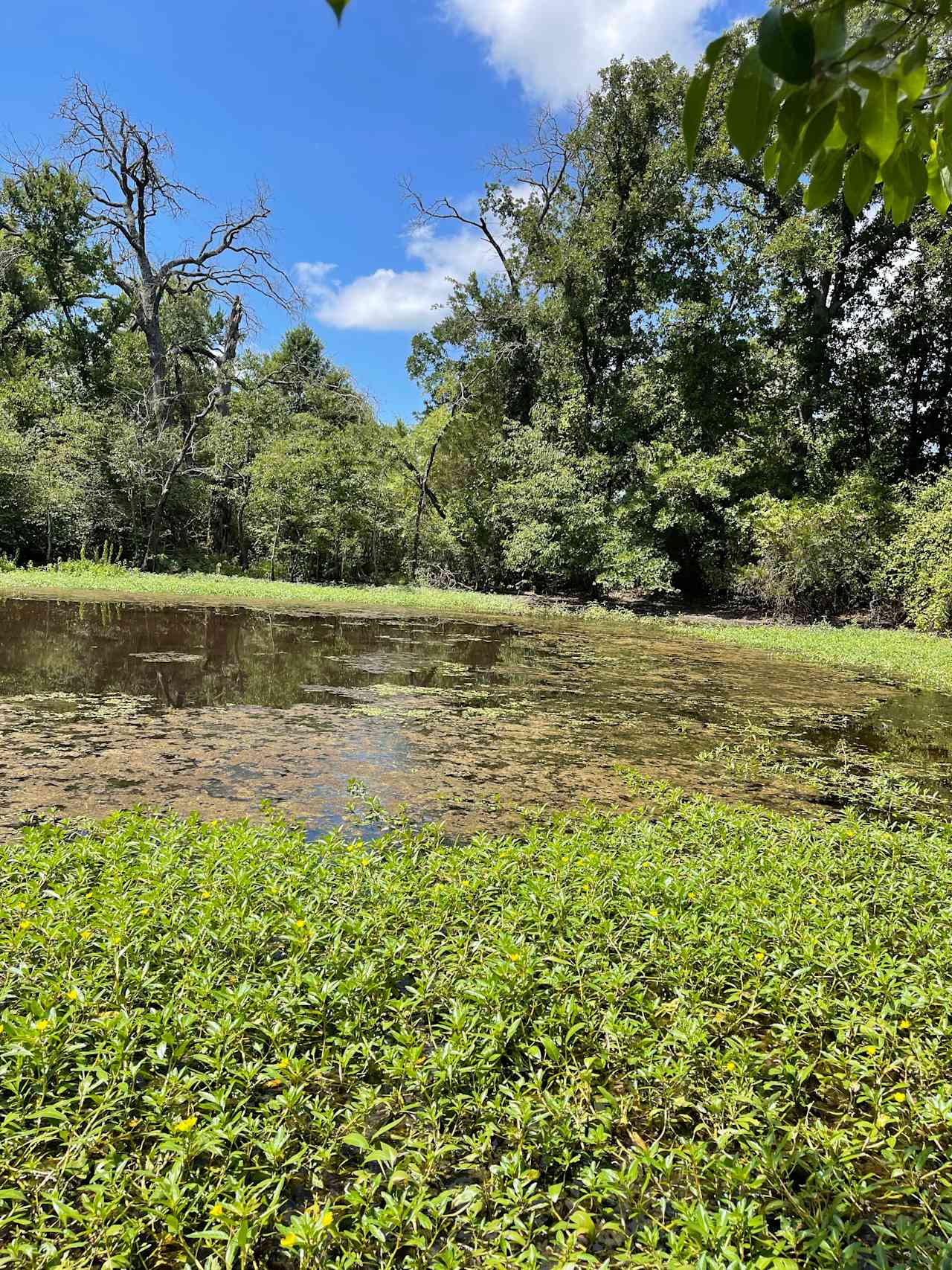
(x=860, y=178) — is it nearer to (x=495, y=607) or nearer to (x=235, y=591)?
(x=235, y=591)

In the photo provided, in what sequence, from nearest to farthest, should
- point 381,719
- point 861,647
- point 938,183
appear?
point 938,183 < point 381,719 < point 861,647

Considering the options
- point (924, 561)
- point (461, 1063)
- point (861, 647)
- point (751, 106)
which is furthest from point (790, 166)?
point (924, 561)

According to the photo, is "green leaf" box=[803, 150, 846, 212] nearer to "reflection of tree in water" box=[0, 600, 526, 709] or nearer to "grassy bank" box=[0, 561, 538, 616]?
"reflection of tree in water" box=[0, 600, 526, 709]

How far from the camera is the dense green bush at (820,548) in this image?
19.3m

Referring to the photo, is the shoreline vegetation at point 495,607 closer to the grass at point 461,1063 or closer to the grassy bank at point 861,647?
the grassy bank at point 861,647

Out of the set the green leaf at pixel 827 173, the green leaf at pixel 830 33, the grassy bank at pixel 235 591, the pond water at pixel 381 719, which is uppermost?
the green leaf at pixel 830 33

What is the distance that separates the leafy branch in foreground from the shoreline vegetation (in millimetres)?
11420

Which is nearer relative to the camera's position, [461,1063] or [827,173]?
[827,173]

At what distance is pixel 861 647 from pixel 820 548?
5.65 metres

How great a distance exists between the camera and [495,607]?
2180 centimetres

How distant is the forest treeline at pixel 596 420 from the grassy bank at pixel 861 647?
→ 2472 millimetres

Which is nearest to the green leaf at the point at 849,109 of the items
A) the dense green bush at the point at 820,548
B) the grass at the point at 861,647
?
the grass at the point at 861,647

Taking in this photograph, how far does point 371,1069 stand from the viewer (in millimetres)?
2285

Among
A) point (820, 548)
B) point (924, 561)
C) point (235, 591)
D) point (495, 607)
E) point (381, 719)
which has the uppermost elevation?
point (820, 548)
